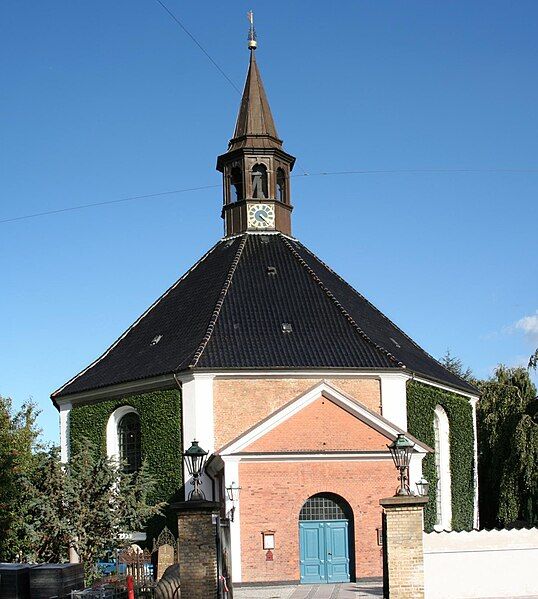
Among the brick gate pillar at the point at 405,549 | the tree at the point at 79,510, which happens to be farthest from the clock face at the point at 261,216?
the brick gate pillar at the point at 405,549

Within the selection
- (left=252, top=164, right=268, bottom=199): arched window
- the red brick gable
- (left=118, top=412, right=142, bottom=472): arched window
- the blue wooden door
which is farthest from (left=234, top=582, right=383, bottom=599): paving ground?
(left=252, top=164, right=268, bottom=199): arched window

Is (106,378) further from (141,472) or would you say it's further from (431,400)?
(431,400)

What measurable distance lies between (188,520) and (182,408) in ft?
44.5

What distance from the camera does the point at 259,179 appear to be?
1615 inches

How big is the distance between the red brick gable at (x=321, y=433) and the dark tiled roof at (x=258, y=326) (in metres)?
2.65

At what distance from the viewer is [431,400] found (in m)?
36.5

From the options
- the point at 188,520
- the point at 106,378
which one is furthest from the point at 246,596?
Answer: the point at 106,378

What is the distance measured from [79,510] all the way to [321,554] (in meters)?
7.30

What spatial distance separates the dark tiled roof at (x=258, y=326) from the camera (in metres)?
33.3

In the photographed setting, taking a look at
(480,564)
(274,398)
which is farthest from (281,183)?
(480,564)

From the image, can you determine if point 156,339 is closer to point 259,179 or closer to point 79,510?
point 79,510

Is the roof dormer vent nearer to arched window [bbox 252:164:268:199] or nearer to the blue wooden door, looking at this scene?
arched window [bbox 252:164:268:199]

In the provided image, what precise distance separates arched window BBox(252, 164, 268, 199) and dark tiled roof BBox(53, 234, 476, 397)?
2295 millimetres

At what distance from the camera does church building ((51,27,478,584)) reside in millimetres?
29234
